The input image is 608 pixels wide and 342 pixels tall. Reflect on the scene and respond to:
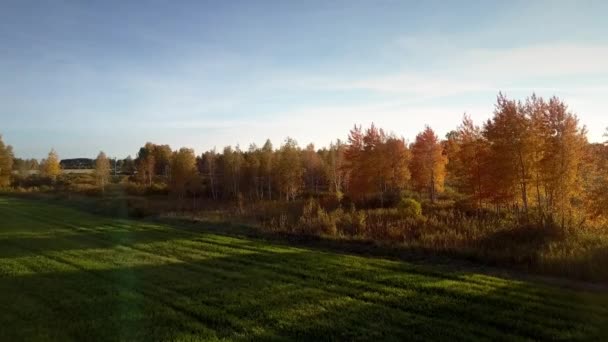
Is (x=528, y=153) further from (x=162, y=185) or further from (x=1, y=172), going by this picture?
(x=1, y=172)

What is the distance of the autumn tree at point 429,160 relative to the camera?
37.2 metres

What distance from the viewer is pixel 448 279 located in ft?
31.1

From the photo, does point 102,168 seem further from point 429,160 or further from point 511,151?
point 511,151

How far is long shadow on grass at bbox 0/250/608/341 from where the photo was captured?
6.45 metres

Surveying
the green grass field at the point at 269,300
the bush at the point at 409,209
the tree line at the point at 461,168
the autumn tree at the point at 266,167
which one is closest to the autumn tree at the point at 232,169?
the tree line at the point at 461,168

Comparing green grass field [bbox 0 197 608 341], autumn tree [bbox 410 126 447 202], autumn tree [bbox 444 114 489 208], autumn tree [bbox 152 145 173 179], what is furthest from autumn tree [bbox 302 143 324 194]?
green grass field [bbox 0 197 608 341]

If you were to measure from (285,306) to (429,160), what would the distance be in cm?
3219

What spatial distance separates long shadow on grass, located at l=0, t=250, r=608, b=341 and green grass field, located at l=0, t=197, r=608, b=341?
2 cm

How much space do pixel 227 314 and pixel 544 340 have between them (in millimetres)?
5206

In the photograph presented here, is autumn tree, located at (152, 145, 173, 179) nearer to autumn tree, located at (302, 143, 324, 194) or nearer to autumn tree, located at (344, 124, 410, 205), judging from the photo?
autumn tree, located at (302, 143, 324, 194)

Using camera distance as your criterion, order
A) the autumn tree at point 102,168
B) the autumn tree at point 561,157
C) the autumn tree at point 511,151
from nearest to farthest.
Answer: the autumn tree at point 561,157, the autumn tree at point 511,151, the autumn tree at point 102,168

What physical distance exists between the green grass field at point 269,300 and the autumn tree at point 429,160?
88.9 ft

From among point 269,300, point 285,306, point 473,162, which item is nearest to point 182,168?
point 473,162

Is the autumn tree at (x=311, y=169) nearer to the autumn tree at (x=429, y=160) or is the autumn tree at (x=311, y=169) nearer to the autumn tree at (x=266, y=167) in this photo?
the autumn tree at (x=266, y=167)
